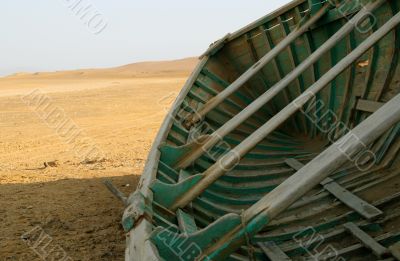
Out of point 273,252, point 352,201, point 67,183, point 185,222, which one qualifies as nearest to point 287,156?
point 352,201

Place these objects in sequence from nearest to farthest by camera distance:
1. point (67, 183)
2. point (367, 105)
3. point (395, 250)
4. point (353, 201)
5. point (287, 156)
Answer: point (395, 250) → point (353, 201) → point (367, 105) → point (287, 156) → point (67, 183)

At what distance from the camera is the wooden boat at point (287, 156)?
259cm

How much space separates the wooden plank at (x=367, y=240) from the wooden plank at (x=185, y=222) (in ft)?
4.31

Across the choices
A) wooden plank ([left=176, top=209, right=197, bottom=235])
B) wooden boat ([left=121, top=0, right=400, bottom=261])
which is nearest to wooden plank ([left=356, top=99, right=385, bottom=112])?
wooden boat ([left=121, top=0, right=400, bottom=261])

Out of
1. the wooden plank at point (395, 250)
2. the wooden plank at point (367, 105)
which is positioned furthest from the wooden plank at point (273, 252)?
the wooden plank at point (367, 105)

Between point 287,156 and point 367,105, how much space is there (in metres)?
1.21

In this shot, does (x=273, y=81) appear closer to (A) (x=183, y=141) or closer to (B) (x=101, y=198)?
(A) (x=183, y=141)

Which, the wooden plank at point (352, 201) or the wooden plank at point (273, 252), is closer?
the wooden plank at point (273, 252)

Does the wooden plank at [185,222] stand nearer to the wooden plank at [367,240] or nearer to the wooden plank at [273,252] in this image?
the wooden plank at [273,252]

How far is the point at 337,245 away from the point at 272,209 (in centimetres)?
154

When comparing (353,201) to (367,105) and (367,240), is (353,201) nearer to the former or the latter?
(367,240)

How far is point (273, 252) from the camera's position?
11.8 feet

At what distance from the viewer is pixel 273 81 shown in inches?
283

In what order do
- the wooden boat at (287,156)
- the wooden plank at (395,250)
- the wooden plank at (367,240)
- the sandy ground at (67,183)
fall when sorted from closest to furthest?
Result: the wooden boat at (287,156), the wooden plank at (395,250), the wooden plank at (367,240), the sandy ground at (67,183)
